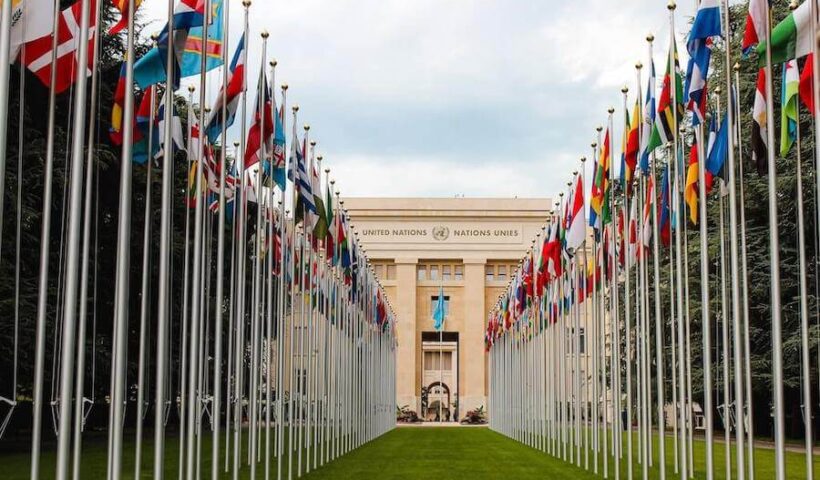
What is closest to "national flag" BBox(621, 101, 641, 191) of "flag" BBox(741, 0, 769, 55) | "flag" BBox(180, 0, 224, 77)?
"flag" BBox(741, 0, 769, 55)

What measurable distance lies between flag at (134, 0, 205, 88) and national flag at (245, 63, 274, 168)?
13.5 ft

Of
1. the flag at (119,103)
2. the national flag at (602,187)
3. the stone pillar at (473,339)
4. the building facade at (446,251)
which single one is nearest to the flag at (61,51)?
the flag at (119,103)

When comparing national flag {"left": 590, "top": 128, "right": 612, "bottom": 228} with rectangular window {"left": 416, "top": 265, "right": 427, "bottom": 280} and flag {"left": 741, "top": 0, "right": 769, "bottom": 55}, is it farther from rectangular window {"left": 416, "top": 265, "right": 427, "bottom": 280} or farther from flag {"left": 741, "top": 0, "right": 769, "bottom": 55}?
rectangular window {"left": 416, "top": 265, "right": 427, "bottom": 280}

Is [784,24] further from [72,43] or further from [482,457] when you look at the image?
[482,457]

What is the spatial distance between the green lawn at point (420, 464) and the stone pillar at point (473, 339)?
45.6 metres

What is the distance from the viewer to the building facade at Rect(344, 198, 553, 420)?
8869 cm

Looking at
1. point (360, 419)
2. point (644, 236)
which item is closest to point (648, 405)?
point (644, 236)

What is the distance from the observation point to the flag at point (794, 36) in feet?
41.1

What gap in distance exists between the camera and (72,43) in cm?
1377

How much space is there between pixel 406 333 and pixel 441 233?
9.08m

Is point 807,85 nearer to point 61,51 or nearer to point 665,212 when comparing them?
point 665,212

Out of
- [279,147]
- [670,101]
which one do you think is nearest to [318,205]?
[279,147]

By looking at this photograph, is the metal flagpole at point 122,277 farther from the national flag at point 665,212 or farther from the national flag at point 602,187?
the national flag at point 602,187

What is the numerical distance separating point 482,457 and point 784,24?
74.5 ft
